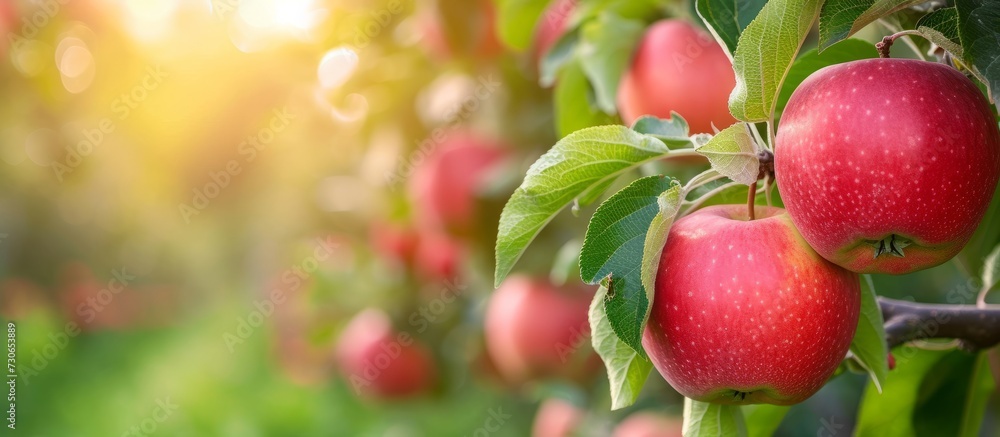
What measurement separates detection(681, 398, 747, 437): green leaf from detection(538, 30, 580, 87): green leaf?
0.51m

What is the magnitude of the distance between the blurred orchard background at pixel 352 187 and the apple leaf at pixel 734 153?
390mm

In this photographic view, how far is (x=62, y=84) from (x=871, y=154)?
2.18m

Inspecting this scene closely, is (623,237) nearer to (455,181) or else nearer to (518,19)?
(518,19)

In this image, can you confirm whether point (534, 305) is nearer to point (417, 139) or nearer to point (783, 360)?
point (417, 139)

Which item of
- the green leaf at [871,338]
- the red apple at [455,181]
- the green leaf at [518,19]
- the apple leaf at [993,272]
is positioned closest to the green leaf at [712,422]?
the green leaf at [871,338]

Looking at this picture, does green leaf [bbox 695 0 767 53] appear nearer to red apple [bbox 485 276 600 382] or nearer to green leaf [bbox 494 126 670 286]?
green leaf [bbox 494 126 670 286]

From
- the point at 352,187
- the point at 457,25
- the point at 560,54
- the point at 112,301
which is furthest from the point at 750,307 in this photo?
the point at 112,301

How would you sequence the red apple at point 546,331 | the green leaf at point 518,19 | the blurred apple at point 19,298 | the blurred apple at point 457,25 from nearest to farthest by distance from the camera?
the green leaf at point 518,19 < the blurred apple at point 457,25 < the red apple at point 546,331 < the blurred apple at point 19,298

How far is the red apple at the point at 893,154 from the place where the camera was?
46 cm

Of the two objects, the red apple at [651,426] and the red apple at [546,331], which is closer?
the red apple at [651,426]

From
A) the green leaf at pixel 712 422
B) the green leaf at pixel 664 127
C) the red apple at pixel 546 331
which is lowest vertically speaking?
the red apple at pixel 546 331

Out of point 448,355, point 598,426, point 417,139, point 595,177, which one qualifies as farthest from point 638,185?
point 448,355

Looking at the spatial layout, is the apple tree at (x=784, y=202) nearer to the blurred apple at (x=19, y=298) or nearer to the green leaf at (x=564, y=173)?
the green leaf at (x=564, y=173)

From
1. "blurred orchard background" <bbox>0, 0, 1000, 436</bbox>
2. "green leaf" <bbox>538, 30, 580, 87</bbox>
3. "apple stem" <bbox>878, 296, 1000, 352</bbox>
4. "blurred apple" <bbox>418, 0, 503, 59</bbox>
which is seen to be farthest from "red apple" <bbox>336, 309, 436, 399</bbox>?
"apple stem" <bbox>878, 296, 1000, 352</bbox>
